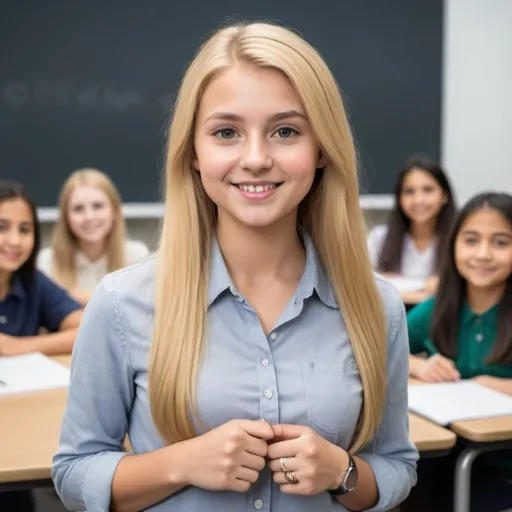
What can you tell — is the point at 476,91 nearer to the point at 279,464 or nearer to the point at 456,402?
the point at 456,402

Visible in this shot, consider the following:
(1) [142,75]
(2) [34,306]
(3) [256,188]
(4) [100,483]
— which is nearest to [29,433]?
(4) [100,483]

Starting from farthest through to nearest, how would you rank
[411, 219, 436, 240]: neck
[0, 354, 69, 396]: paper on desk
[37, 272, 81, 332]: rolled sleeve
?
1. [411, 219, 436, 240]: neck
2. [37, 272, 81, 332]: rolled sleeve
3. [0, 354, 69, 396]: paper on desk

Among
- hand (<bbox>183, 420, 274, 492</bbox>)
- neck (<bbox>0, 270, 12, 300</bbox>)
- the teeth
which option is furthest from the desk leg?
neck (<bbox>0, 270, 12, 300</bbox>)

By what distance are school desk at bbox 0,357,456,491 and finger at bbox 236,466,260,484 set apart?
71 cm

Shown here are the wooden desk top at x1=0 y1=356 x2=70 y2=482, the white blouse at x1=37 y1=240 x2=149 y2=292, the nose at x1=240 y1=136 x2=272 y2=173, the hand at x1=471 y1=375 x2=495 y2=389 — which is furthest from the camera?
the white blouse at x1=37 y1=240 x2=149 y2=292

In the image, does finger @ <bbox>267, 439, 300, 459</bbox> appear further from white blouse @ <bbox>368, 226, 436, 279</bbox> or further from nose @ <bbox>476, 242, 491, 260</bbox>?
white blouse @ <bbox>368, 226, 436, 279</bbox>

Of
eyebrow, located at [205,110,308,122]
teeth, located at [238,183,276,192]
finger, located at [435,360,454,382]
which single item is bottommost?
finger, located at [435,360,454,382]

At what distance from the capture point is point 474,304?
285 centimetres

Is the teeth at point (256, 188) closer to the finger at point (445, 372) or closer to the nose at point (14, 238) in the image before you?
the finger at point (445, 372)

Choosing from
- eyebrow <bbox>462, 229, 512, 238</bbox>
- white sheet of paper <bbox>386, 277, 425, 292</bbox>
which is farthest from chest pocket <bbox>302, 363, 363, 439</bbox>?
white sheet of paper <bbox>386, 277, 425, 292</bbox>

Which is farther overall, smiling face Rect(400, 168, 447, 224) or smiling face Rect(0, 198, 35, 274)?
smiling face Rect(400, 168, 447, 224)

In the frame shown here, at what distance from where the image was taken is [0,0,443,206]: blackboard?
16.2 ft

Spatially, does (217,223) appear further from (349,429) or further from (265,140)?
(349,429)

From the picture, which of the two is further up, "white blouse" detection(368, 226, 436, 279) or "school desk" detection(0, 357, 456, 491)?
"white blouse" detection(368, 226, 436, 279)
